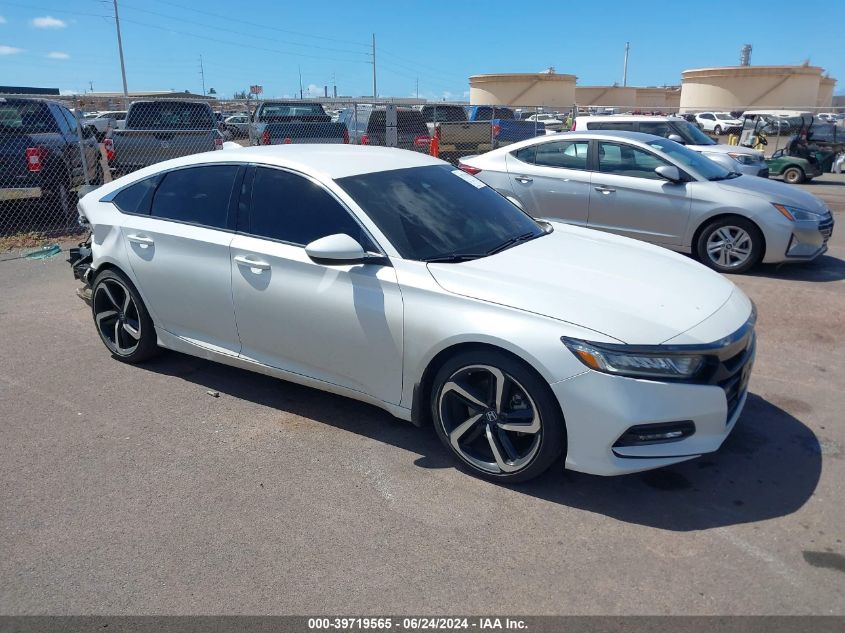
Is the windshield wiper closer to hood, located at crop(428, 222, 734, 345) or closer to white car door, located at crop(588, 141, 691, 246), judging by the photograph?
hood, located at crop(428, 222, 734, 345)

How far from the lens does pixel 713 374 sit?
10.5 feet

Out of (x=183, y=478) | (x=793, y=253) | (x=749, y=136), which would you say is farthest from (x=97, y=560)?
(x=749, y=136)

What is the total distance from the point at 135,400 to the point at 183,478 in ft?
3.94

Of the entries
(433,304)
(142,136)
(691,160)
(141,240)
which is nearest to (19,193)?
(142,136)

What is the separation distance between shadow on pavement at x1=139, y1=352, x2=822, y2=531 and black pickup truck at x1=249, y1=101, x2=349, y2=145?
436 inches

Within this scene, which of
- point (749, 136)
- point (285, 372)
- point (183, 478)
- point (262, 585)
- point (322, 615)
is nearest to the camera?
point (322, 615)

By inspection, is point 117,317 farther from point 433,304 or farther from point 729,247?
point 729,247

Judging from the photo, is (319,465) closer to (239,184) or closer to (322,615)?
(322,615)

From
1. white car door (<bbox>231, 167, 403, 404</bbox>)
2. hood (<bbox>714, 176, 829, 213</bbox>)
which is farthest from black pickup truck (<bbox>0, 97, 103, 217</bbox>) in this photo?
hood (<bbox>714, 176, 829, 213</bbox>)

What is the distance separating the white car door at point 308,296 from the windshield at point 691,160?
5443mm

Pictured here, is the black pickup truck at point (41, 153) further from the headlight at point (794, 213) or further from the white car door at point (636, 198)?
the headlight at point (794, 213)

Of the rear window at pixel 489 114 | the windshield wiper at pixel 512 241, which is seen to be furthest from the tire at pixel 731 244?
the rear window at pixel 489 114

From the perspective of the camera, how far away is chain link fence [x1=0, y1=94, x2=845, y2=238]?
32.2ft

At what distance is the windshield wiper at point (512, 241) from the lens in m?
3.98
